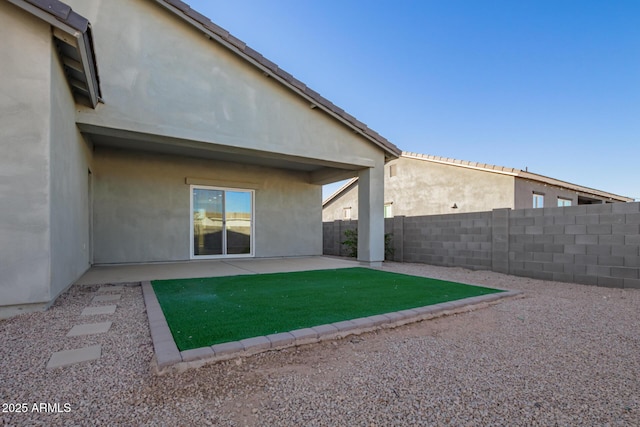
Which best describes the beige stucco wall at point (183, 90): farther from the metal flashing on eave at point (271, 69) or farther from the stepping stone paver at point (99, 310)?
the stepping stone paver at point (99, 310)

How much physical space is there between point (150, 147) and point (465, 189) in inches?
499

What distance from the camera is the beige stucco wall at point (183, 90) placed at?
545cm

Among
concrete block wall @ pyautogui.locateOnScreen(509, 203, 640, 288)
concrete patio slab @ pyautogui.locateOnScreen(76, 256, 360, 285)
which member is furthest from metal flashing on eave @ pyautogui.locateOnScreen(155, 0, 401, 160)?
concrete block wall @ pyautogui.locateOnScreen(509, 203, 640, 288)

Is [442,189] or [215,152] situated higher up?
[215,152]

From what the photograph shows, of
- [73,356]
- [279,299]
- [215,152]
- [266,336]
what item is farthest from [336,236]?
[73,356]

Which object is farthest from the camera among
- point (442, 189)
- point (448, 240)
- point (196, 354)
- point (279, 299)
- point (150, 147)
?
point (442, 189)

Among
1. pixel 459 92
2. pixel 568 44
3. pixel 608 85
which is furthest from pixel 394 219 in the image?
pixel 608 85

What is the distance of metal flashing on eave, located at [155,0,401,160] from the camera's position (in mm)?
6043

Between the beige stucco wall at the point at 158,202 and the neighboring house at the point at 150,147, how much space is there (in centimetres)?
3

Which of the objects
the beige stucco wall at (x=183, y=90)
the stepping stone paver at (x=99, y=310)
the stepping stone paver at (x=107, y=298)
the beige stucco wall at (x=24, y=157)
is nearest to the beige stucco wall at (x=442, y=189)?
the beige stucco wall at (x=183, y=90)

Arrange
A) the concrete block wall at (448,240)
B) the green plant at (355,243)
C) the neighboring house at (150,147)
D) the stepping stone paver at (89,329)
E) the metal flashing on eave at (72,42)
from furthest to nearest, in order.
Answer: the green plant at (355,243)
the concrete block wall at (448,240)
the neighboring house at (150,147)
the metal flashing on eave at (72,42)
the stepping stone paver at (89,329)

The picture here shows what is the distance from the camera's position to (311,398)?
206cm

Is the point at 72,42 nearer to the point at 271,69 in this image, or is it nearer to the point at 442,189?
the point at 271,69

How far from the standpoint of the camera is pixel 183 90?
607 cm
